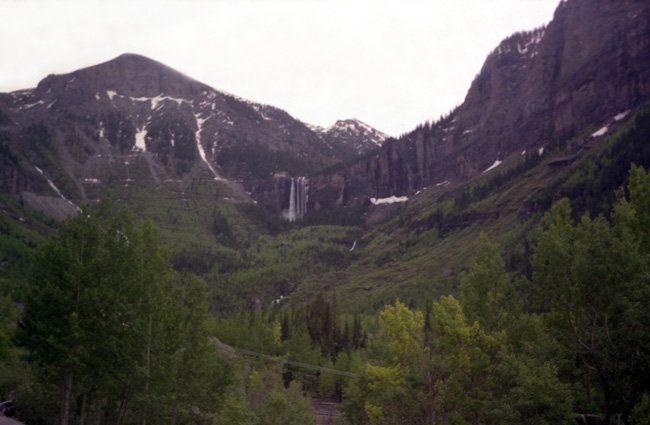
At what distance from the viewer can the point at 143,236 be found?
40.1 m

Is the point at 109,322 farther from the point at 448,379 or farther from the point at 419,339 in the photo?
the point at 448,379

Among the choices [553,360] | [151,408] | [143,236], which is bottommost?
[151,408]

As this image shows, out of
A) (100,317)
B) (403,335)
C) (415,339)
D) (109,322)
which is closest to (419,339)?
(415,339)

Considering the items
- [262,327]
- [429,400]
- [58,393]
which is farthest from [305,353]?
[429,400]

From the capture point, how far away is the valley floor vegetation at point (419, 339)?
95.2ft

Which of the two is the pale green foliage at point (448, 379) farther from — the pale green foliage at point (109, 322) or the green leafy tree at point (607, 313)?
the pale green foliage at point (109, 322)

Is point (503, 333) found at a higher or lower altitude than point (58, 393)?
higher

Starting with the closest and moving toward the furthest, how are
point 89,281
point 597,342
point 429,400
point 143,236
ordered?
point 597,342 < point 89,281 < point 429,400 < point 143,236

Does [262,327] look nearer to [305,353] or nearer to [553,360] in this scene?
[305,353]

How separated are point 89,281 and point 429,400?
26.9 meters

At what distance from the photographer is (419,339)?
42594mm

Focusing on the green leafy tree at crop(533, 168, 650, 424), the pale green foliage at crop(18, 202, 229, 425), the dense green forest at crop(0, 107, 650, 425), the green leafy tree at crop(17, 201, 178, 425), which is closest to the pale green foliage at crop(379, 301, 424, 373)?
the dense green forest at crop(0, 107, 650, 425)

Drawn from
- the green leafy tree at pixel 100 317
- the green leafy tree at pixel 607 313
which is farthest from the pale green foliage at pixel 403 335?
the green leafy tree at pixel 100 317

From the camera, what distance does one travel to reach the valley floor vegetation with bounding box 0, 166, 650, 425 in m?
29.0
